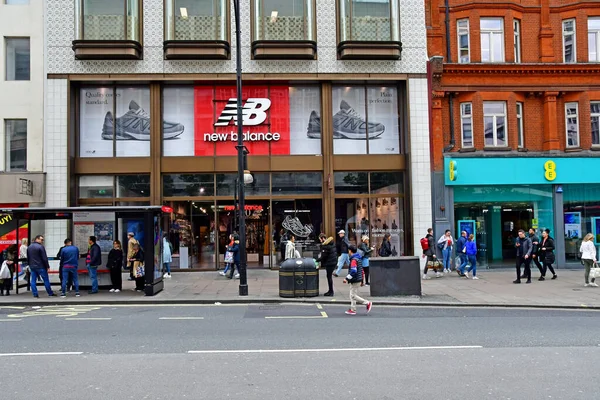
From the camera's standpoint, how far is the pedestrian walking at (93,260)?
602 inches

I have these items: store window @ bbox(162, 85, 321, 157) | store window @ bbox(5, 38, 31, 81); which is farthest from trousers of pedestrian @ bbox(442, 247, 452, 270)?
store window @ bbox(5, 38, 31, 81)

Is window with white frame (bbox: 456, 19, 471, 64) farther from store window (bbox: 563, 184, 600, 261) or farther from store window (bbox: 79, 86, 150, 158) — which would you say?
store window (bbox: 79, 86, 150, 158)

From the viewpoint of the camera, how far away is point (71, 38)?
2041cm

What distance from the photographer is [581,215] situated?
71.8ft

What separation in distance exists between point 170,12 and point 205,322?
14.0m

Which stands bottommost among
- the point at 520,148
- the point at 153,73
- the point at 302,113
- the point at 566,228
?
the point at 566,228

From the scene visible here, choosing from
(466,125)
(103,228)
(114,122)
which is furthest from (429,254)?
(114,122)

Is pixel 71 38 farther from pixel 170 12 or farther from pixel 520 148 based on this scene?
pixel 520 148

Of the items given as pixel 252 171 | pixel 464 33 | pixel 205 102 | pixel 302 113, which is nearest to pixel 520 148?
pixel 464 33

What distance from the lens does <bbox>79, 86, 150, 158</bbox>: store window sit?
21.0m

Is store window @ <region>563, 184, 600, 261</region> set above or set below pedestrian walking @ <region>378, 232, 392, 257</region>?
above

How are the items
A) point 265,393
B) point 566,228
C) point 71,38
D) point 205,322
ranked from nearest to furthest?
1. point 265,393
2. point 205,322
3. point 71,38
4. point 566,228

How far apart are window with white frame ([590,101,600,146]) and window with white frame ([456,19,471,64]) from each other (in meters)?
5.65

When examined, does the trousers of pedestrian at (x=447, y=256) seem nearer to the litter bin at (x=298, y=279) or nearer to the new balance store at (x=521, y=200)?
the new balance store at (x=521, y=200)
